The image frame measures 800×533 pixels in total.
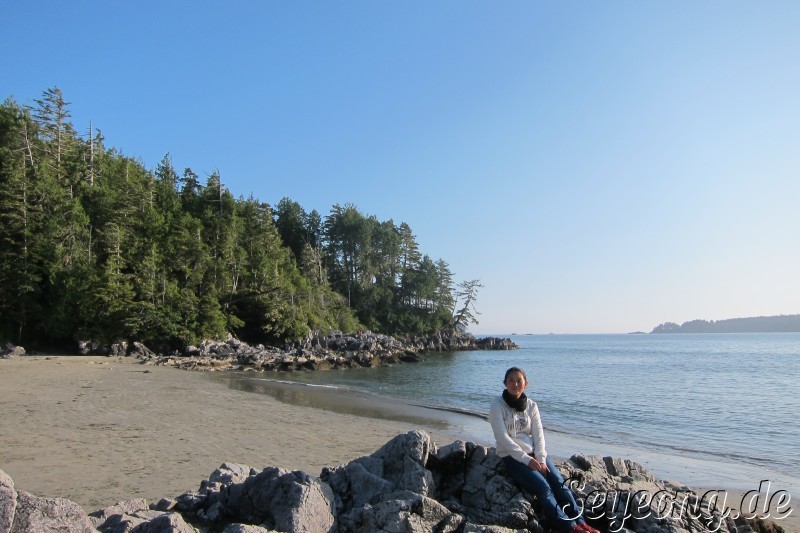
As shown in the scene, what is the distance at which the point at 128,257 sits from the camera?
4225cm

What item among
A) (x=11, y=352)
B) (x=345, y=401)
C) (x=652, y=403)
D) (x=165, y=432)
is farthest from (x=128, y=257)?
(x=652, y=403)

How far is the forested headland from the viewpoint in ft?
122

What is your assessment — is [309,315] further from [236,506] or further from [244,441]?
[236,506]

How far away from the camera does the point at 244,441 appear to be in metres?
11.7

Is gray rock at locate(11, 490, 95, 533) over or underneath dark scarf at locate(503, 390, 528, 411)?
underneath

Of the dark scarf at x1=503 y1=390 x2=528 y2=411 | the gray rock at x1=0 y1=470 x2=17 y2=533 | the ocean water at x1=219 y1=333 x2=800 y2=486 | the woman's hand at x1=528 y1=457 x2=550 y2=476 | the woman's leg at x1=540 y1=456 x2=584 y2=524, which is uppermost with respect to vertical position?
the dark scarf at x1=503 y1=390 x2=528 y2=411

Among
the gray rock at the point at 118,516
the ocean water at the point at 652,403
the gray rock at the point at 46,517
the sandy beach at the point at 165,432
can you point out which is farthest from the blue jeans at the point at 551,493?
the ocean water at the point at 652,403

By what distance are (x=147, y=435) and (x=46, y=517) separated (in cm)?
874

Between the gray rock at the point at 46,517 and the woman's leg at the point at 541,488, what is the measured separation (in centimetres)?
435

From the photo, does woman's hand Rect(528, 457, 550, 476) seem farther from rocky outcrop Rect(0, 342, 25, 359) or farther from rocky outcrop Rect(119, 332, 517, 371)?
rocky outcrop Rect(0, 342, 25, 359)

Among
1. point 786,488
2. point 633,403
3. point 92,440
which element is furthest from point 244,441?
point 633,403

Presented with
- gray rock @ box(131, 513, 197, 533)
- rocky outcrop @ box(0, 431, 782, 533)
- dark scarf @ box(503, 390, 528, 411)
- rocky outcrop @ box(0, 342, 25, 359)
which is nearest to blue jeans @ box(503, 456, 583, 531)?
rocky outcrop @ box(0, 431, 782, 533)

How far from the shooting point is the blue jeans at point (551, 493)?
17.7 feet

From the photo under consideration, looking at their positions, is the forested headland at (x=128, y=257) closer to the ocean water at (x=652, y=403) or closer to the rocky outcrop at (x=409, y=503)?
the ocean water at (x=652, y=403)
